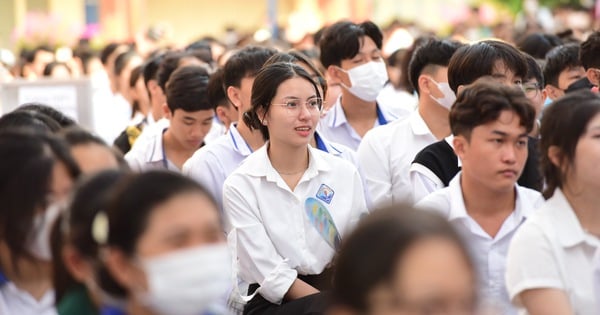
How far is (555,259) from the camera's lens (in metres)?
4.16

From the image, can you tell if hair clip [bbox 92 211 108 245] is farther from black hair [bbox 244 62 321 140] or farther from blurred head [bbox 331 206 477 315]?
black hair [bbox 244 62 321 140]

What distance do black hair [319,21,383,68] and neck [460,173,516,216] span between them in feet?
10.6

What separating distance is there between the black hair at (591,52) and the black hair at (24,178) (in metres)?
3.66

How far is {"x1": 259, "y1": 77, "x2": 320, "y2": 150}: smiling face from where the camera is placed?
19.2 feet

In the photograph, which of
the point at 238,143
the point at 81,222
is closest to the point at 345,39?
the point at 238,143

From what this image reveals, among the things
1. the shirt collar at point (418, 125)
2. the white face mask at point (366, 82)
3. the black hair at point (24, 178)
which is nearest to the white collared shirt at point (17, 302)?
the black hair at point (24, 178)

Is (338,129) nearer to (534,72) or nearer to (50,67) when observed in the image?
(534,72)

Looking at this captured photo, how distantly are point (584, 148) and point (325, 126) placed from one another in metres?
3.65

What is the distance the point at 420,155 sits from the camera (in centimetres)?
586

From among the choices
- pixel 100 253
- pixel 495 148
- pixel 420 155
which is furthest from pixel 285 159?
pixel 100 253

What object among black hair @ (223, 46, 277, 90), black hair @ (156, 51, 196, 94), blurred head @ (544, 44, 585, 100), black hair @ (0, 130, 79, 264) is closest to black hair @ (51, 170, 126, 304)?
black hair @ (0, 130, 79, 264)

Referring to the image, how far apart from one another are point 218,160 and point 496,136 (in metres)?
2.20

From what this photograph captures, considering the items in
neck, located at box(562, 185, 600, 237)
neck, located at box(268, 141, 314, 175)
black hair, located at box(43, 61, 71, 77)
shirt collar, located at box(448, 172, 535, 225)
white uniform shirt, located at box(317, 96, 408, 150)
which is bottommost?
black hair, located at box(43, 61, 71, 77)

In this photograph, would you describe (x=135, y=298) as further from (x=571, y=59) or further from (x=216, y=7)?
(x=216, y=7)
